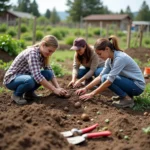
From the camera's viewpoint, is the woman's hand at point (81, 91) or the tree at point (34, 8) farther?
the tree at point (34, 8)

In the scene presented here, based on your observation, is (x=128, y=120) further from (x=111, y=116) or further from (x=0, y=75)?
(x=0, y=75)

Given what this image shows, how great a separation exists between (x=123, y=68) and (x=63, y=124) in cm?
164

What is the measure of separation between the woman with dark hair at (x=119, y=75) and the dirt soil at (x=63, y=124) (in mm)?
250

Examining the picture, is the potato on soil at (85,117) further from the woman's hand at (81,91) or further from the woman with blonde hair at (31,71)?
the woman's hand at (81,91)

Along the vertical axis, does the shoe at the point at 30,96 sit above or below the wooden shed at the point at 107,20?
below

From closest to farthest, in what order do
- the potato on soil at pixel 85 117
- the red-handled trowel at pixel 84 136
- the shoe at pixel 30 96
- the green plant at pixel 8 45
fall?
the red-handled trowel at pixel 84 136
the potato on soil at pixel 85 117
the shoe at pixel 30 96
the green plant at pixel 8 45

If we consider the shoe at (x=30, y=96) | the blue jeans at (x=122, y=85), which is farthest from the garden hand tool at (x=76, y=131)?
the shoe at (x=30, y=96)

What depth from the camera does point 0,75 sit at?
6773 millimetres

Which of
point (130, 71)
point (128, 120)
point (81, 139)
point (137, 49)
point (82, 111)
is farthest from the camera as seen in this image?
point (137, 49)

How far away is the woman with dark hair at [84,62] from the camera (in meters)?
5.38

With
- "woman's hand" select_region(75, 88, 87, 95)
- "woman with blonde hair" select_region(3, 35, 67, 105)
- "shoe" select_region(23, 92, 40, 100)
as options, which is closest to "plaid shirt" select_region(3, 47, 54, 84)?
"woman with blonde hair" select_region(3, 35, 67, 105)

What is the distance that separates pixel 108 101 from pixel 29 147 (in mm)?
2601

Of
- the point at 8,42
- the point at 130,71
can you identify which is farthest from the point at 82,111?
the point at 8,42

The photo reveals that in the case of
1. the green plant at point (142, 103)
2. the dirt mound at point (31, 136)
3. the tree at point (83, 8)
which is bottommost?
the green plant at point (142, 103)
